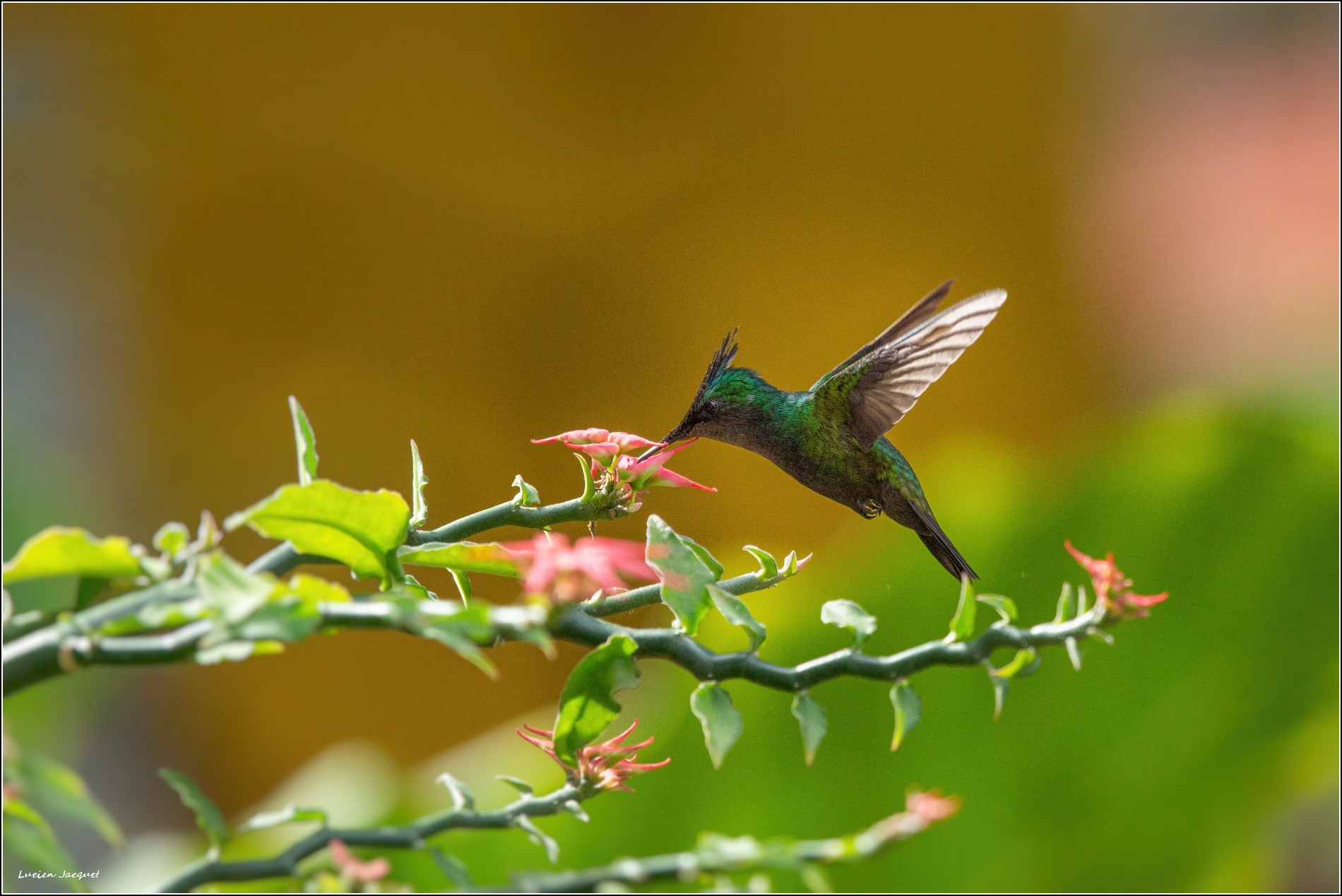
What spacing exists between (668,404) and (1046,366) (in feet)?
2.57

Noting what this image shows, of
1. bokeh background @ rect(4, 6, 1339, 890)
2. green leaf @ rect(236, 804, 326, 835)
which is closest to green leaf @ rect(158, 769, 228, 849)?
green leaf @ rect(236, 804, 326, 835)

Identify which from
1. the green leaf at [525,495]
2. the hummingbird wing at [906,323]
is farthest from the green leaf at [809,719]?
the hummingbird wing at [906,323]

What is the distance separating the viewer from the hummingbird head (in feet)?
2.23

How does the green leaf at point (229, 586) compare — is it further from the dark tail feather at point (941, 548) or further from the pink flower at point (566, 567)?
the dark tail feather at point (941, 548)

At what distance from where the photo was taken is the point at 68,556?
358mm

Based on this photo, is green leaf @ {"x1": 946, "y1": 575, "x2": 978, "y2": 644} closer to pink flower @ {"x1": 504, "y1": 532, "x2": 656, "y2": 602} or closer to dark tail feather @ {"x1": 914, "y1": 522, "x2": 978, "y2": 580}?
pink flower @ {"x1": 504, "y1": 532, "x2": 656, "y2": 602}

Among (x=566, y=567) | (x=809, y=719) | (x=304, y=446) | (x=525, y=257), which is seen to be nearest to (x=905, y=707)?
(x=809, y=719)

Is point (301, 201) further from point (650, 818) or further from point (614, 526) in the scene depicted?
point (650, 818)

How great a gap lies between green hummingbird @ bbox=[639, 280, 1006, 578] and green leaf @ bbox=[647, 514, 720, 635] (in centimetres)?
24

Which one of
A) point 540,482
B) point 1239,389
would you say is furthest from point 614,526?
point 1239,389

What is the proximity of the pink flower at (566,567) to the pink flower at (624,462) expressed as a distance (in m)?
0.08

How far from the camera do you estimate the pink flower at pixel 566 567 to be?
1.14ft

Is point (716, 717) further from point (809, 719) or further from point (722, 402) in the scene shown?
point (722, 402)

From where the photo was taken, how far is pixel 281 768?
90.1 inches
